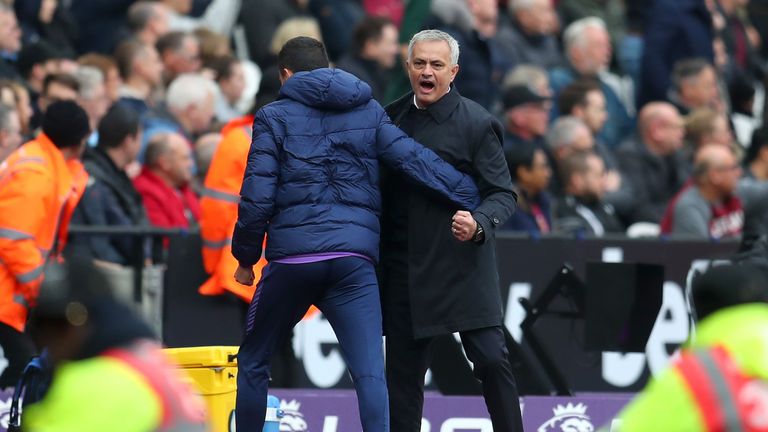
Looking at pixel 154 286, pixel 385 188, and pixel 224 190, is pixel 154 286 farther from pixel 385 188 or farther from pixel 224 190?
pixel 385 188

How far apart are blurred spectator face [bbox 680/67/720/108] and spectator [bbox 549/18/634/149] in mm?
584

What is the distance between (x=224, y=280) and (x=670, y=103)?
23.4 ft

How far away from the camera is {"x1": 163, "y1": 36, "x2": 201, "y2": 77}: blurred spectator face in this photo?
593 inches

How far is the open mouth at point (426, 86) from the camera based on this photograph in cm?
916

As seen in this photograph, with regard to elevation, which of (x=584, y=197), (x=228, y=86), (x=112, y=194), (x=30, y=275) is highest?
(x=228, y=86)

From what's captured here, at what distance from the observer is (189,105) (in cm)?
1419

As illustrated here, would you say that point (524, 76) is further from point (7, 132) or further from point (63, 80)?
point (7, 132)

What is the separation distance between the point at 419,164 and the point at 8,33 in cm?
641

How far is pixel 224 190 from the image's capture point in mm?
11430

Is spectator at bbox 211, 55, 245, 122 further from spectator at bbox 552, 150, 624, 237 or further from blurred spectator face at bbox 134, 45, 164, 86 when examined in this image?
spectator at bbox 552, 150, 624, 237

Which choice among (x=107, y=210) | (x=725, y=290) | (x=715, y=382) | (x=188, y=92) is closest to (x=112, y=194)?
(x=107, y=210)

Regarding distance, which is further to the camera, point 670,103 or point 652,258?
point 670,103

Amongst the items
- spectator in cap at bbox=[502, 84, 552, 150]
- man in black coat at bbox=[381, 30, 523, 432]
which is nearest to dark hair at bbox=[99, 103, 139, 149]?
man in black coat at bbox=[381, 30, 523, 432]

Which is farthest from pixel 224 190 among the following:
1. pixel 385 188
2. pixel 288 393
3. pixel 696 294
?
pixel 696 294
